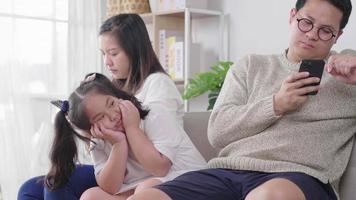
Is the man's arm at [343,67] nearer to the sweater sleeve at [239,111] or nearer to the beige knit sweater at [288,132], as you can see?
the beige knit sweater at [288,132]

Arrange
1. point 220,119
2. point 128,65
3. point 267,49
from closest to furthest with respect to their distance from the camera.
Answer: point 220,119
point 128,65
point 267,49

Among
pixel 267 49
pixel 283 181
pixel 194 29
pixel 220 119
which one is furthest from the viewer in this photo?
pixel 194 29

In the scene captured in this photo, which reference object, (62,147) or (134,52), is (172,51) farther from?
(62,147)

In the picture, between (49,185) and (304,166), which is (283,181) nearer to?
(304,166)

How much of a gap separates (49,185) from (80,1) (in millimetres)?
2142

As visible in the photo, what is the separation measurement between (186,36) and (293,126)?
5.95 feet

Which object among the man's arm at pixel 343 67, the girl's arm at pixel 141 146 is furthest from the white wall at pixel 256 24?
the girl's arm at pixel 141 146

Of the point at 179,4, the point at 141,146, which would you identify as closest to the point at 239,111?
the point at 141,146

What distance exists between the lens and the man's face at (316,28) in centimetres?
162

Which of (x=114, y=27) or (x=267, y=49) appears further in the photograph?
(x=267, y=49)

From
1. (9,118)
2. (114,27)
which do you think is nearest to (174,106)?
(114,27)

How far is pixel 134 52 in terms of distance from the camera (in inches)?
74.8

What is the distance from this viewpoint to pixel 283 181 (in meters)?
1.39

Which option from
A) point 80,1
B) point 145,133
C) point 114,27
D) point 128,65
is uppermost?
point 80,1
